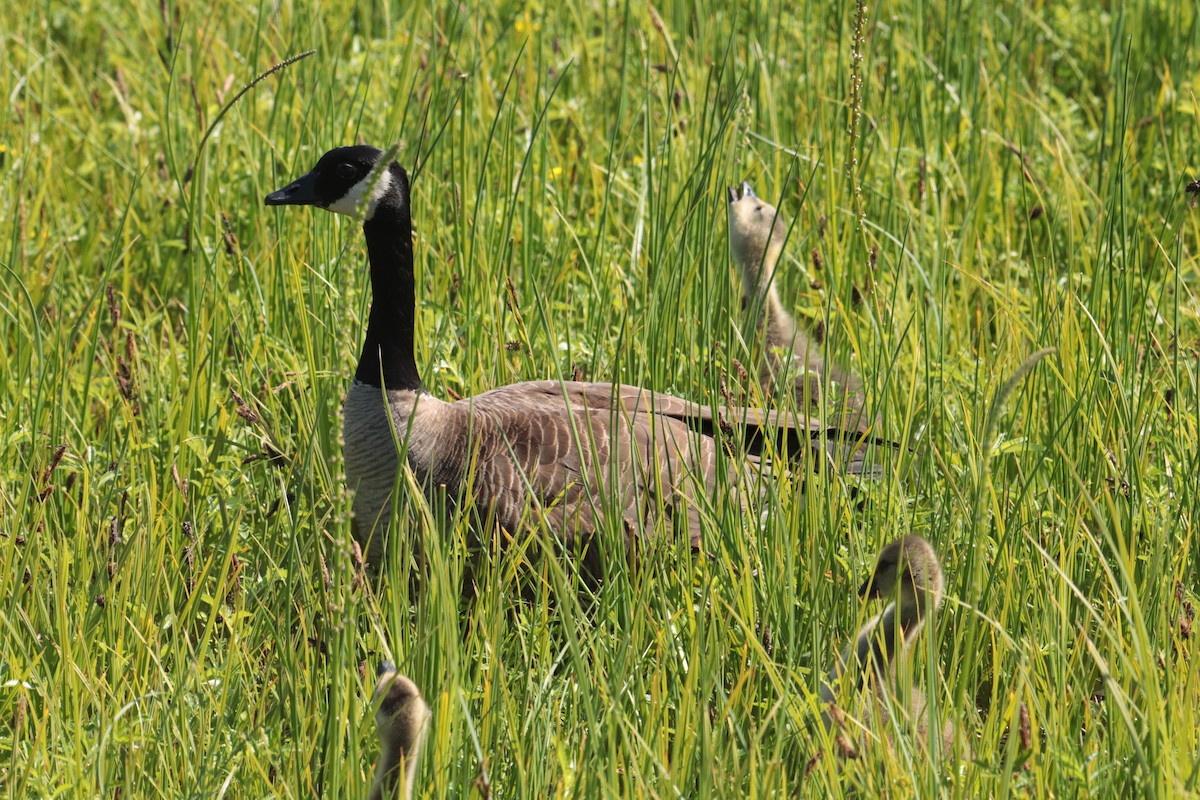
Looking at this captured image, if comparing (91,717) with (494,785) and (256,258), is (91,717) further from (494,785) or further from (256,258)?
(256,258)

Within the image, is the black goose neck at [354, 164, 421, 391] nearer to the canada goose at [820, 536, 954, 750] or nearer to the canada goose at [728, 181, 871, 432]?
the canada goose at [728, 181, 871, 432]

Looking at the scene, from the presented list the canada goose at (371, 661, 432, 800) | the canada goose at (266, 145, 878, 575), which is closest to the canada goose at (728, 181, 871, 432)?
the canada goose at (266, 145, 878, 575)

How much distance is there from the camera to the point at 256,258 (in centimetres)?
527

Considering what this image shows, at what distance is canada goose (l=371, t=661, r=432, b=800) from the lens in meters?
2.72

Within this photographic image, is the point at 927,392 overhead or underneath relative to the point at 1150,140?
underneath

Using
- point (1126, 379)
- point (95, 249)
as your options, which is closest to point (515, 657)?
point (1126, 379)

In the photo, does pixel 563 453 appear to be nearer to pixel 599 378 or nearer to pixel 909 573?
pixel 599 378

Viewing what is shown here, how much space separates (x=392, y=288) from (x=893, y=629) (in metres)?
1.92

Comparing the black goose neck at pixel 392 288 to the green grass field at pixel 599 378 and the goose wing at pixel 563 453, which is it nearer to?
the green grass field at pixel 599 378

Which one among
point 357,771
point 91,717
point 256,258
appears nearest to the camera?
point 357,771

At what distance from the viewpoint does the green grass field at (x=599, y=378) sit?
2.94 m

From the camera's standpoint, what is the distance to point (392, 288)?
14.4 ft

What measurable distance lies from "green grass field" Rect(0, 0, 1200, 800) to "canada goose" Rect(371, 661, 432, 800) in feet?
0.21

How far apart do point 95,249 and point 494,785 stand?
339 cm
